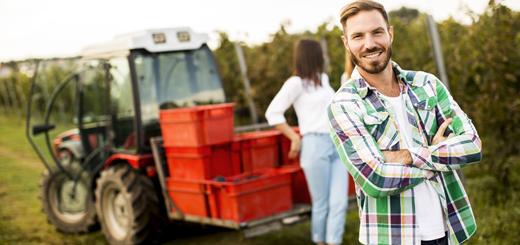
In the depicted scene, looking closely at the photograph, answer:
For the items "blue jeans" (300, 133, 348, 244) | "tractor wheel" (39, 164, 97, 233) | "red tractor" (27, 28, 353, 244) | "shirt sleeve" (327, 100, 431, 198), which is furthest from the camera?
"tractor wheel" (39, 164, 97, 233)

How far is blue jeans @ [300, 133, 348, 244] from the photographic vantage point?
4066 mm

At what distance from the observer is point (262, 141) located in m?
4.89

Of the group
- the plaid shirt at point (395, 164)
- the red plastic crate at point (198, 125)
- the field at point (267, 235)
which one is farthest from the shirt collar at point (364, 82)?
the field at point (267, 235)

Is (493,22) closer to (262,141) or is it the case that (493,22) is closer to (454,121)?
(262,141)

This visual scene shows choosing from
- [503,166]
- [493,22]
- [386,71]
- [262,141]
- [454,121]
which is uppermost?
[493,22]

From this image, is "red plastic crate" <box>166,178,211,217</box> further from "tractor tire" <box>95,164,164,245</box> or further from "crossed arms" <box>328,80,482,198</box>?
"crossed arms" <box>328,80,482,198</box>

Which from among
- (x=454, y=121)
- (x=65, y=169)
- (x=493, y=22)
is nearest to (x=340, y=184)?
(x=454, y=121)

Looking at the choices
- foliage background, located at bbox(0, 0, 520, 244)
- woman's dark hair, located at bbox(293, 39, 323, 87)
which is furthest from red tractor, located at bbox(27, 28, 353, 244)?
foliage background, located at bbox(0, 0, 520, 244)

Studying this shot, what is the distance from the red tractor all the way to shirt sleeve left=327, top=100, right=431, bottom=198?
214cm

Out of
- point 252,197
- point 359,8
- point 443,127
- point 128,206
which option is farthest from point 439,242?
point 128,206

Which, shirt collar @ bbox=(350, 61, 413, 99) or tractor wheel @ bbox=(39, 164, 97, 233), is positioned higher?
shirt collar @ bbox=(350, 61, 413, 99)

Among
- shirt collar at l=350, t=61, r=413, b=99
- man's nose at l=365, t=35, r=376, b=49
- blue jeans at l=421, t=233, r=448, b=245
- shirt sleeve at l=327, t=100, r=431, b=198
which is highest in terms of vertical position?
man's nose at l=365, t=35, r=376, b=49

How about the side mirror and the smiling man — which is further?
the side mirror

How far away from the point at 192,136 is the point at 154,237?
141 cm
